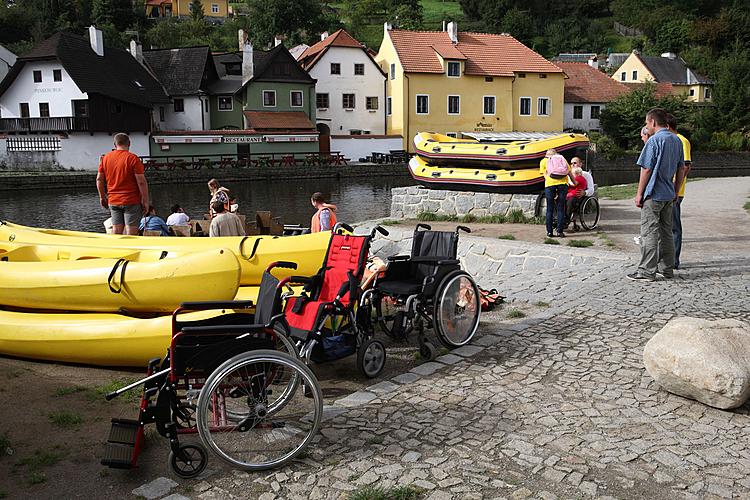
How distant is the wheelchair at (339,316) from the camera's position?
19.2 ft

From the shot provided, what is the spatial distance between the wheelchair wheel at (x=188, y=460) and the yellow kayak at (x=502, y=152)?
12.2 m

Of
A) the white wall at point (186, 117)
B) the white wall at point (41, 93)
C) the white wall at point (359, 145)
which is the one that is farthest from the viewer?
the white wall at point (186, 117)

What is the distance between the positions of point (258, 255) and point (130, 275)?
1739 mm

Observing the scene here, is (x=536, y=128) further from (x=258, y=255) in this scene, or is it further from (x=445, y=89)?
(x=258, y=255)

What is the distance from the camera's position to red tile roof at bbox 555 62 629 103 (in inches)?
2346

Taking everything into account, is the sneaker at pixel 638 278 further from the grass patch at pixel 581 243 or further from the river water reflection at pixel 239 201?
the river water reflection at pixel 239 201

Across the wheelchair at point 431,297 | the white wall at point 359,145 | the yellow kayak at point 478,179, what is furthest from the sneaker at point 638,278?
the white wall at point 359,145

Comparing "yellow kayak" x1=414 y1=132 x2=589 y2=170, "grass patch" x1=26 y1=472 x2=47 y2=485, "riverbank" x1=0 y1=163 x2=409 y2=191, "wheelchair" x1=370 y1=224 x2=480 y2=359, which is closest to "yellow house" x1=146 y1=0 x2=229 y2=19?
"riverbank" x1=0 y1=163 x2=409 y2=191

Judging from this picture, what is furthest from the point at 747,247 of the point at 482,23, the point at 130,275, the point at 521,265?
the point at 482,23

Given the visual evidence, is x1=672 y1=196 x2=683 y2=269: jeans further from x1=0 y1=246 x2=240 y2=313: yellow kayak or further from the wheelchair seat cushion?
x1=0 y1=246 x2=240 y2=313: yellow kayak

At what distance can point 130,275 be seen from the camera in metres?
6.90

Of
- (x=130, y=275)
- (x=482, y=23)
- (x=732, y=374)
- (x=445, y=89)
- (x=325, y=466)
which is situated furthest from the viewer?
(x=482, y=23)

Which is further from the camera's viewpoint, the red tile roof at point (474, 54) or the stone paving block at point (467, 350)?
the red tile roof at point (474, 54)

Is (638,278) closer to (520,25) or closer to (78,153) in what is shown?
(78,153)
